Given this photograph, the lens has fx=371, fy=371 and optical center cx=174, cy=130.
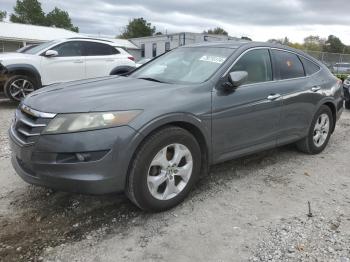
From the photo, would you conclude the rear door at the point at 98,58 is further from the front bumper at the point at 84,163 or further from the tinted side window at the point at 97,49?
the front bumper at the point at 84,163

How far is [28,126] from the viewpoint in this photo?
3.22 metres

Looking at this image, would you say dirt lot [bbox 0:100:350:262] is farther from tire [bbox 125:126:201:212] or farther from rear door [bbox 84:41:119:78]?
rear door [bbox 84:41:119:78]

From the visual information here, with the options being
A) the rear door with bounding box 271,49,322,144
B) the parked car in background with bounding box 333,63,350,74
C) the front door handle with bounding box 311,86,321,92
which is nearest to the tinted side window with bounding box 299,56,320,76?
the rear door with bounding box 271,49,322,144

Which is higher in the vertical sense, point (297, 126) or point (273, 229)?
point (297, 126)

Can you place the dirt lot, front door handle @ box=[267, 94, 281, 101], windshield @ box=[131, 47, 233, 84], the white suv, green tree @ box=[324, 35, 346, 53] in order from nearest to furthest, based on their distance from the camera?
the dirt lot < windshield @ box=[131, 47, 233, 84] < front door handle @ box=[267, 94, 281, 101] < the white suv < green tree @ box=[324, 35, 346, 53]

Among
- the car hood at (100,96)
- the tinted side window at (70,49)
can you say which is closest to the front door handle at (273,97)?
the car hood at (100,96)

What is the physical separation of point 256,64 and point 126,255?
2724 mm

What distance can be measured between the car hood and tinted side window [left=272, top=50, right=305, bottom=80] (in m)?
1.66

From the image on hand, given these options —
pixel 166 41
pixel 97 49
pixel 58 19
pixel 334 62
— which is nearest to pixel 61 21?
pixel 58 19

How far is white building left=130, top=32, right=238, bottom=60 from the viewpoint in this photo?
31.5 meters

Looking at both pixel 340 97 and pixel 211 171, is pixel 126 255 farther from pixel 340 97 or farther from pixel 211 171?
pixel 340 97

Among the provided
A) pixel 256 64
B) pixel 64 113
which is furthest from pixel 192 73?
pixel 64 113

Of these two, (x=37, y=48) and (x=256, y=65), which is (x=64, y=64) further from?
(x=256, y=65)

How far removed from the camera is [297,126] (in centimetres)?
493
